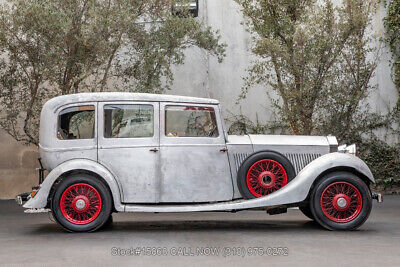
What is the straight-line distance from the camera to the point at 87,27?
10703 millimetres

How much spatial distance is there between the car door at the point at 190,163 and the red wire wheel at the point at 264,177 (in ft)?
1.06

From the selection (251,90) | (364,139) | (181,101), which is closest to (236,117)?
(251,90)

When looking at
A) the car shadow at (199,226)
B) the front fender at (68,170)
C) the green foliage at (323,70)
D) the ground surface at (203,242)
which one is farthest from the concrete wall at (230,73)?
the front fender at (68,170)

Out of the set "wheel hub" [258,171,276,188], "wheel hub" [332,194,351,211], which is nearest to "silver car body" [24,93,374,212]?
"wheel hub" [258,171,276,188]

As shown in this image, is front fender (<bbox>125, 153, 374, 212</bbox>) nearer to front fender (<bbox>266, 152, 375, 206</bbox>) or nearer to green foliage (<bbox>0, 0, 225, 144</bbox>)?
front fender (<bbox>266, 152, 375, 206</bbox>)

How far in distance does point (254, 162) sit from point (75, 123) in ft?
8.38

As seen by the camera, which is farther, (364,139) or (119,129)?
(364,139)

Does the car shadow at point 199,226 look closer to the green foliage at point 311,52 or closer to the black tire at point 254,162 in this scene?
the black tire at point 254,162

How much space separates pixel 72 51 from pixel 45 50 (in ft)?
1.67

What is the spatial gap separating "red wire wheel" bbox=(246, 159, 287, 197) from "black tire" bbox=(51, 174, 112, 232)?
6.08ft

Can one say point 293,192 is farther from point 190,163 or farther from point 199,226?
point 199,226

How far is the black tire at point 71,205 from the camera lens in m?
7.33


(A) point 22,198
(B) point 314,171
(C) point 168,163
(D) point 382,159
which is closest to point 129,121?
(C) point 168,163

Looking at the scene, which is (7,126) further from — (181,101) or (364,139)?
(364,139)
